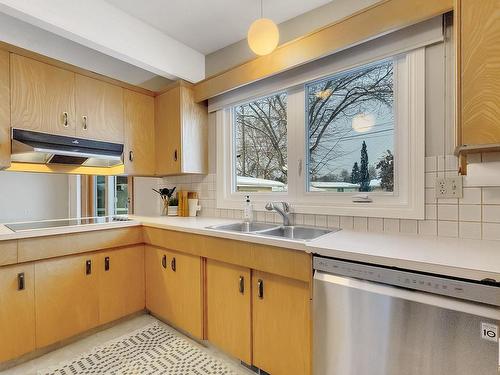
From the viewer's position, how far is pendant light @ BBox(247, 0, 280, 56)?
167cm

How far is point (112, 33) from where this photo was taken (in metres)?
1.99

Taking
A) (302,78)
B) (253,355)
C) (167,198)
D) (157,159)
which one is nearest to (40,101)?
→ (157,159)

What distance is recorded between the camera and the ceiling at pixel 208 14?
1945mm

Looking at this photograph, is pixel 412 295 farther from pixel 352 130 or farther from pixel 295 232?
pixel 352 130

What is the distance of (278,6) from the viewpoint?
1964 mm

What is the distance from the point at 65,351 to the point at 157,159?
1.72 meters

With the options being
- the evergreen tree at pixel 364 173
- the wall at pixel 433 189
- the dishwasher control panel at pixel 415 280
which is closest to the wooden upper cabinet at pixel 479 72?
the wall at pixel 433 189

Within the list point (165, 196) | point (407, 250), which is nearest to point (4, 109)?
point (165, 196)

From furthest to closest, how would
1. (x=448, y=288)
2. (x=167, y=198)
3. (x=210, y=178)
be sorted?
1. (x=167, y=198)
2. (x=210, y=178)
3. (x=448, y=288)

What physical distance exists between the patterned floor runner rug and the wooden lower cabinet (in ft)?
0.42

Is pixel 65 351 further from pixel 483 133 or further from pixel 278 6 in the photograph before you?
pixel 278 6

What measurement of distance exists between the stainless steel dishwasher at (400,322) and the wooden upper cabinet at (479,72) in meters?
0.59

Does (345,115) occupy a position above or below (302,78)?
below

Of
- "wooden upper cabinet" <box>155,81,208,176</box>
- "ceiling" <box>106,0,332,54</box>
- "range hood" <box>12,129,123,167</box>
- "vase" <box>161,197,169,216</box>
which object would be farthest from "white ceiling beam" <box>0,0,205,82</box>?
"vase" <box>161,197,169,216</box>
